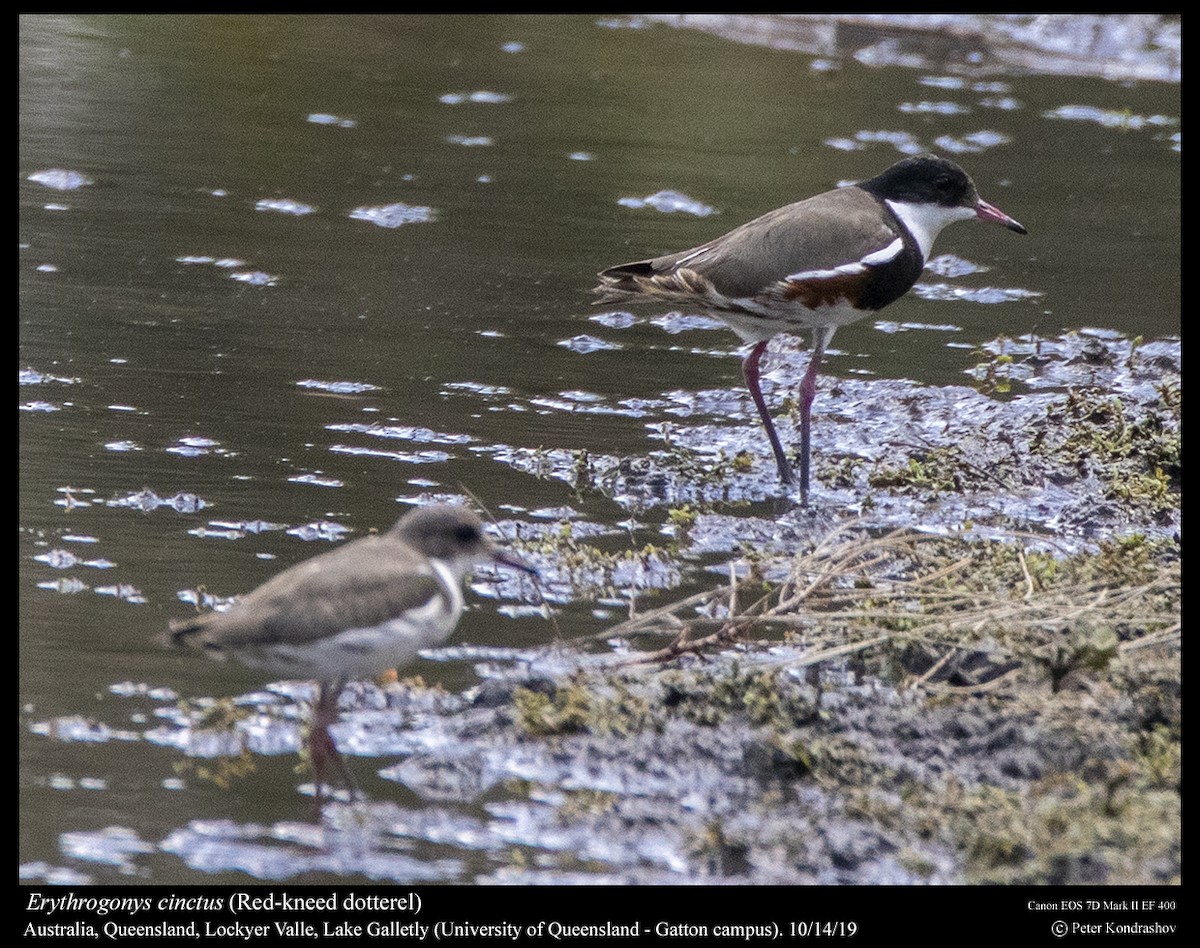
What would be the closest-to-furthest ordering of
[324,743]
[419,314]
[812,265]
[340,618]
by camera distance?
[340,618], [324,743], [812,265], [419,314]

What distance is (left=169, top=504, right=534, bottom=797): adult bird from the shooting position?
5035 mm

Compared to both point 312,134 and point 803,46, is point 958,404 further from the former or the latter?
point 803,46

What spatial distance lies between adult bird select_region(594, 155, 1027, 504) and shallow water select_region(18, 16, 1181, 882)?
772 millimetres

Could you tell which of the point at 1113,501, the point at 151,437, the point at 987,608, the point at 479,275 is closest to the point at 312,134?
the point at 479,275

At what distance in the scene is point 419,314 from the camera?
10.4 metres

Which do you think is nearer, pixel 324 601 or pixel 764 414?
pixel 324 601

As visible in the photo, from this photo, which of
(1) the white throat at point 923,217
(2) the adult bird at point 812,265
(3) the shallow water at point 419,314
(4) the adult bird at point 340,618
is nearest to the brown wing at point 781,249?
(2) the adult bird at point 812,265

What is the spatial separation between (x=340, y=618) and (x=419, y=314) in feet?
A: 18.1

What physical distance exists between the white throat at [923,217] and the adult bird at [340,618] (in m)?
3.74

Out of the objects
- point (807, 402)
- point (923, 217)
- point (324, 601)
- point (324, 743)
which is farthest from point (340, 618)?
point (923, 217)

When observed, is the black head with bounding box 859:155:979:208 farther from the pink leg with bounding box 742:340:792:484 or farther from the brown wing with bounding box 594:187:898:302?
the pink leg with bounding box 742:340:792:484

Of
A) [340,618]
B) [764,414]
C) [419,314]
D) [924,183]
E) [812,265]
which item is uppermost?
[924,183]

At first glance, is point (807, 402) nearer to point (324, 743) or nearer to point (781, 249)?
point (781, 249)

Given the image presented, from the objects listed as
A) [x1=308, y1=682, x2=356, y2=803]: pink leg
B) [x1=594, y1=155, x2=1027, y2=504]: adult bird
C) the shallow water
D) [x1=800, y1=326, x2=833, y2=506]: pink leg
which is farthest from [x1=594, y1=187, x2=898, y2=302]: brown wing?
[x1=308, y1=682, x2=356, y2=803]: pink leg
